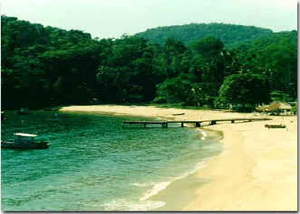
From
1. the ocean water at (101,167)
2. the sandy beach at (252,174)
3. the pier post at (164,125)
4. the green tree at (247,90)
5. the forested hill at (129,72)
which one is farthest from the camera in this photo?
the forested hill at (129,72)

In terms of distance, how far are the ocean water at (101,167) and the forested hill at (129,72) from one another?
3318cm

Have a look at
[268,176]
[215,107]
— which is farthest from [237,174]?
[215,107]

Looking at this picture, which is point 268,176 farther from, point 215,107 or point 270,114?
point 215,107

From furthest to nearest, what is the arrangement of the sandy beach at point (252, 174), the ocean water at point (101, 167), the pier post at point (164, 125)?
the pier post at point (164, 125)
the ocean water at point (101, 167)
the sandy beach at point (252, 174)

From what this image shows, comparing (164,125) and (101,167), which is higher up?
(164,125)

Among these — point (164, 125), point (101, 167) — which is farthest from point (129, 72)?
point (101, 167)

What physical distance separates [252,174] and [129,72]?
98464 millimetres

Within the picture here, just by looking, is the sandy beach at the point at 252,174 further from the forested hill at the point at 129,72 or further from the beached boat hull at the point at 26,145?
the forested hill at the point at 129,72

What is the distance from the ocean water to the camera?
29.1 m

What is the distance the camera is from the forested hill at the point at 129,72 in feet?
341

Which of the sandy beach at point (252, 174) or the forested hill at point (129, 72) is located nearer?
the sandy beach at point (252, 174)

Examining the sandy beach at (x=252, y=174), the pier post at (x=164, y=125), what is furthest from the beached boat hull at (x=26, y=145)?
the pier post at (x=164, y=125)

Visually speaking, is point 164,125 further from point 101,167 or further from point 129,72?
point 129,72

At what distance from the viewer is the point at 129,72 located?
130m
